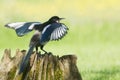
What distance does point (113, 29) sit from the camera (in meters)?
23.5

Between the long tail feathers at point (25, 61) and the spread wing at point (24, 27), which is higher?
the spread wing at point (24, 27)

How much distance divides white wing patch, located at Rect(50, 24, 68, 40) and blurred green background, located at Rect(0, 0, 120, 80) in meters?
7.05

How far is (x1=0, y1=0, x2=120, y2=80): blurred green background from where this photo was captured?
56.8 feet

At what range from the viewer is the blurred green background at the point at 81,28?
1730 cm

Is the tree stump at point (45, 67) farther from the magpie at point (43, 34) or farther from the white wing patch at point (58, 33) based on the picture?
the white wing patch at point (58, 33)

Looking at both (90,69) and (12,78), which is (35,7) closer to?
(90,69)

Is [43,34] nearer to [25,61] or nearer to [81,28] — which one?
[25,61]

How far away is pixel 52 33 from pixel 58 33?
0.10 m

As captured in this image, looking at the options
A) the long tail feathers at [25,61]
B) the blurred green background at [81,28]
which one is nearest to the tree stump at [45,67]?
the long tail feathers at [25,61]

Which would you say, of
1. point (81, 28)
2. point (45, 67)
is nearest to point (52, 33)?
point (45, 67)

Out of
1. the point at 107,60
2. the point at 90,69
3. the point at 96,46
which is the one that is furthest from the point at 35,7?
the point at 90,69

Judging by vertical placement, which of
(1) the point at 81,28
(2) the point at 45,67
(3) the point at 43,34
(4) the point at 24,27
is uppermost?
(1) the point at 81,28

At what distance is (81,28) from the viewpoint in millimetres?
23969

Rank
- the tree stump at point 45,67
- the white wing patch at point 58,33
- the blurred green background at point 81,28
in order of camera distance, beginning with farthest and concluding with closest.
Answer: the blurred green background at point 81,28 < the tree stump at point 45,67 < the white wing patch at point 58,33
